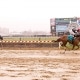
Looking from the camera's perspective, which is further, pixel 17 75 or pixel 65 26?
pixel 65 26

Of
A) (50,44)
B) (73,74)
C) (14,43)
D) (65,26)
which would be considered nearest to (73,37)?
(50,44)

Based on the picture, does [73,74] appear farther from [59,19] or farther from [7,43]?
[59,19]

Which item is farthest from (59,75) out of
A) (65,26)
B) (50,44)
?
(65,26)

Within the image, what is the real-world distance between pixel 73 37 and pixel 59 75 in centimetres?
1018

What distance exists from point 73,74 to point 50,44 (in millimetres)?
14452

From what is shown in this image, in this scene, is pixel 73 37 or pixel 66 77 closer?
pixel 66 77

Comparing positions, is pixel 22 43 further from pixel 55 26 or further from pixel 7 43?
pixel 55 26

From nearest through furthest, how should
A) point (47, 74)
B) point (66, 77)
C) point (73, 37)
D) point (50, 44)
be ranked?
point (66, 77), point (47, 74), point (73, 37), point (50, 44)

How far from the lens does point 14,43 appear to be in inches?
907

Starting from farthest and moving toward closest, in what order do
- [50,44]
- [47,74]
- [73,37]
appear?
[50,44] < [73,37] < [47,74]

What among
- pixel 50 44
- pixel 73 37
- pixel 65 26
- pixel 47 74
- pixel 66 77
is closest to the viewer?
pixel 66 77

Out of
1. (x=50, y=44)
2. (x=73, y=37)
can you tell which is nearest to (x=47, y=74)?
(x=73, y=37)

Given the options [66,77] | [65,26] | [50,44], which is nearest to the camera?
[66,77]

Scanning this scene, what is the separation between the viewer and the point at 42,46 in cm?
2291
